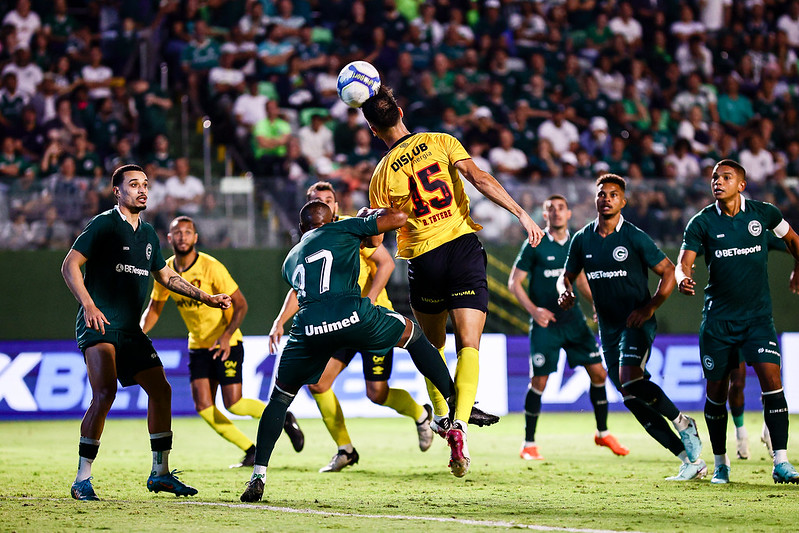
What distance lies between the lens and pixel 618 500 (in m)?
7.71

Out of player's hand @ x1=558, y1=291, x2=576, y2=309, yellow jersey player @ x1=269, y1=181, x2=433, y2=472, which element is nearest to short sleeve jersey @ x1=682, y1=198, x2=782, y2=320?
player's hand @ x1=558, y1=291, x2=576, y2=309

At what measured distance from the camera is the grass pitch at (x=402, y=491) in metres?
6.66

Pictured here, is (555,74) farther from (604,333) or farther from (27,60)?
(604,333)

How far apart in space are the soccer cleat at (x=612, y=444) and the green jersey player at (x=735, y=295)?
2.60m

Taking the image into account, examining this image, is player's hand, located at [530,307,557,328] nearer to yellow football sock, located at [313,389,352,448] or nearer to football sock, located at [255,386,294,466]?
yellow football sock, located at [313,389,352,448]

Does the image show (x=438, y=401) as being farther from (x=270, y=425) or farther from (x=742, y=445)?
(x=742, y=445)

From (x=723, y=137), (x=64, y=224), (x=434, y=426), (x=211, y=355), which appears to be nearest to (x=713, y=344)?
(x=434, y=426)

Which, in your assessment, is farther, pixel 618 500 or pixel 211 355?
pixel 211 355

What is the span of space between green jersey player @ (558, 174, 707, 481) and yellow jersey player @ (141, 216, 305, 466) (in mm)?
3462

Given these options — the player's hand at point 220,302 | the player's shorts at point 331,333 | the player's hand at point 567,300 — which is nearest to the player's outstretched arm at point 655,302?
the player's hand at point 567,300

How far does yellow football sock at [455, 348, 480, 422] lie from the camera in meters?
7.73

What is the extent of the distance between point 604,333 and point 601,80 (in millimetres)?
12791

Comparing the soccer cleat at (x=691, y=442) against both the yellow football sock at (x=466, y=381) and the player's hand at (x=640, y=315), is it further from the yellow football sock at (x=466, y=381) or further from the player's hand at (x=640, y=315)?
the yellow football sock at (x=466, y=381)

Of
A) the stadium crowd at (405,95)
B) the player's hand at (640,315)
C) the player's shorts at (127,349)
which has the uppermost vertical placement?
the stadium crowd at (405,95)
